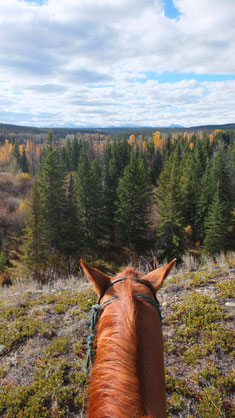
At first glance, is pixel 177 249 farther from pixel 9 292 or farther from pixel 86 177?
pixel 9 292

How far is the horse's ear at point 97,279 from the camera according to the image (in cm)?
183

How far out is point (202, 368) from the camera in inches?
123

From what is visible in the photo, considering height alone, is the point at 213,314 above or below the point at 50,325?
above

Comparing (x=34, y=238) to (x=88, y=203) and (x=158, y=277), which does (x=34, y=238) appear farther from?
(x=158, y=277)

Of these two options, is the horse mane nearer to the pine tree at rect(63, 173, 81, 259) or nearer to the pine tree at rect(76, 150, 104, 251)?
the pine tree at rect(63, 173, 81, 259)

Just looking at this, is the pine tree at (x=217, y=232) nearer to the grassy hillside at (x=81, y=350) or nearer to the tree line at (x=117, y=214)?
the tree line at (x=117, y=214)

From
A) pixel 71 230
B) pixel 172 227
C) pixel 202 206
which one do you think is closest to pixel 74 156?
pixel 202 206

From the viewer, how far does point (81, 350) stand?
3.60m

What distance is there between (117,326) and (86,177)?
28604 millimetres

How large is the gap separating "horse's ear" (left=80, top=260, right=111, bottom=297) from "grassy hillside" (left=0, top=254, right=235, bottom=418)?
1.94 m

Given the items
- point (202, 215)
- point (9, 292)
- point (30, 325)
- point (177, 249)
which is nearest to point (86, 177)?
point (177, 249)

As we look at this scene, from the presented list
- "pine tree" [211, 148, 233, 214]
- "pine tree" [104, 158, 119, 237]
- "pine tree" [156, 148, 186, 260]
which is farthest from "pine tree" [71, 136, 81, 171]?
"pine tree" [156, 148, 186, 260]

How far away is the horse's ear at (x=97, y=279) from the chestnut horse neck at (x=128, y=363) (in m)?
0.23

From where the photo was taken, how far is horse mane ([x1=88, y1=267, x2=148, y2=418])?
115 cm
